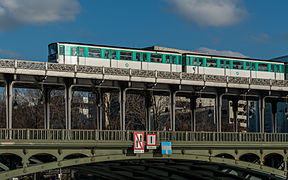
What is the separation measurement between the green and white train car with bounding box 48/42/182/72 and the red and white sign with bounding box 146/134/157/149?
11.5 metres

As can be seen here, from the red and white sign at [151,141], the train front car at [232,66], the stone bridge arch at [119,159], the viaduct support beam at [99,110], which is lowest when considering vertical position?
the stone bridge arch at [119,159]

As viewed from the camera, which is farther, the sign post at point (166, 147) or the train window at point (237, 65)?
the train window at point (237, 65)

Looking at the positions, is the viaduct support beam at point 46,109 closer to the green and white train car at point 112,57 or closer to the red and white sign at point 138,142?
the green and white train car at point 112,57

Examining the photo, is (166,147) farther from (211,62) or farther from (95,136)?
(211,62)

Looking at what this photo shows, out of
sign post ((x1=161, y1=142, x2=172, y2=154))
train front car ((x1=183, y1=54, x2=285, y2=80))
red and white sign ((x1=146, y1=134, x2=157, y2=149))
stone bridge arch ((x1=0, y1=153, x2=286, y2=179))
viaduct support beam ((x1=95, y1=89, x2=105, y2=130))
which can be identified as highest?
train front car ((x1=183, y1=54, x2=285, y2=80))

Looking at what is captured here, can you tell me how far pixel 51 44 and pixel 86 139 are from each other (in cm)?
1252

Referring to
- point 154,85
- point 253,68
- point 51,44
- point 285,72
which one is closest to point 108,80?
point 154,85

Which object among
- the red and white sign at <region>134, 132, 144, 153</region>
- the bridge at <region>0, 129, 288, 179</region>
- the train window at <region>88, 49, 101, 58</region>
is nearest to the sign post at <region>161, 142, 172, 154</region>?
the bridge at <region>0, 129, 288, 179</region>

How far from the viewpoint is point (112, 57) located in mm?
61094

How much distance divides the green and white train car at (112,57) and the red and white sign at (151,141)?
11.5 metres

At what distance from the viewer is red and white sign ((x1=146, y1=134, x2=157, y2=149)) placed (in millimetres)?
51750

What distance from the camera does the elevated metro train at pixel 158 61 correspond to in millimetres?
58031

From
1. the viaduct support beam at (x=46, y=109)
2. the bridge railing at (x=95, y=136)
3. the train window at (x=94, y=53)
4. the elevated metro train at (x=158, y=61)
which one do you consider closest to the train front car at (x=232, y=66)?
the elevated metro train at (x=158, y=61)

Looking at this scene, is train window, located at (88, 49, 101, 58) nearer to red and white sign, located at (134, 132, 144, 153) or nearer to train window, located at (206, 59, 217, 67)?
red and white sign, located at (134, 132, 144, 153)
